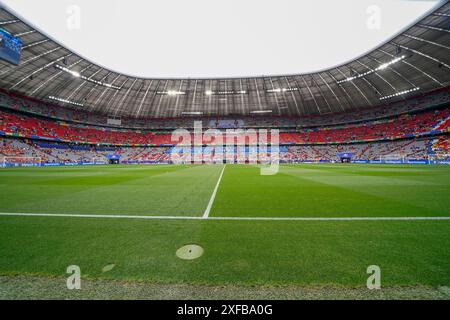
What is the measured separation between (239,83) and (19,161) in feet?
173

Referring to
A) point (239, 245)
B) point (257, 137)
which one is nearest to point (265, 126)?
point (257, 137)

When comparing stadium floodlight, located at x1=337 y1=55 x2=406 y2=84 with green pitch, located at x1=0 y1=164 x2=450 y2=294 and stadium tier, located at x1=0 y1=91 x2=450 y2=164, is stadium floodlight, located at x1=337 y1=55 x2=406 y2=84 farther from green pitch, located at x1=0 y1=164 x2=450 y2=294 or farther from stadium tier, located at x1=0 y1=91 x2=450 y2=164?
green pitch, located at x1=0 y1=164 x2=450 y2=294

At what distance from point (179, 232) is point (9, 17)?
4532 cm

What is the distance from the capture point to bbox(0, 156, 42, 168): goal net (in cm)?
3400

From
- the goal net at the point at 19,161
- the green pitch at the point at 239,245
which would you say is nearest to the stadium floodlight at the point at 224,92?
the goal net at the point at 19,161

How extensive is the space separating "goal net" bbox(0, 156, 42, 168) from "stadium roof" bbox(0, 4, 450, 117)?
1689cm

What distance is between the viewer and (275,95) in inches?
2478

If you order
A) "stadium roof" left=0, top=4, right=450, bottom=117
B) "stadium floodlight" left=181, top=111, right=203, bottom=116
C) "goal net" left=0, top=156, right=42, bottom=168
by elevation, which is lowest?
"goal net" left=0, top=156, right=42, bottom=168

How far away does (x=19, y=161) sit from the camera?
37688 millimetres

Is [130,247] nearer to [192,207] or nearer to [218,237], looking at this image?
[218,237]

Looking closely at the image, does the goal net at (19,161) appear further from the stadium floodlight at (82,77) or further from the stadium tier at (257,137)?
the stadium floodlight at (82,77)

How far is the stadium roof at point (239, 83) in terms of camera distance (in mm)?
35531

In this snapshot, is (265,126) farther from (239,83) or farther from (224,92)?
(224,92)

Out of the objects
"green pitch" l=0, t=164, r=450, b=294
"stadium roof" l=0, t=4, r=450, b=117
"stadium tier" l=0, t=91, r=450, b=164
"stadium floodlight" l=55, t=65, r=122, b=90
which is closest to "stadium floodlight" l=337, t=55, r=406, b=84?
"stadium roof" l=0, t=4, r=450, b=117
